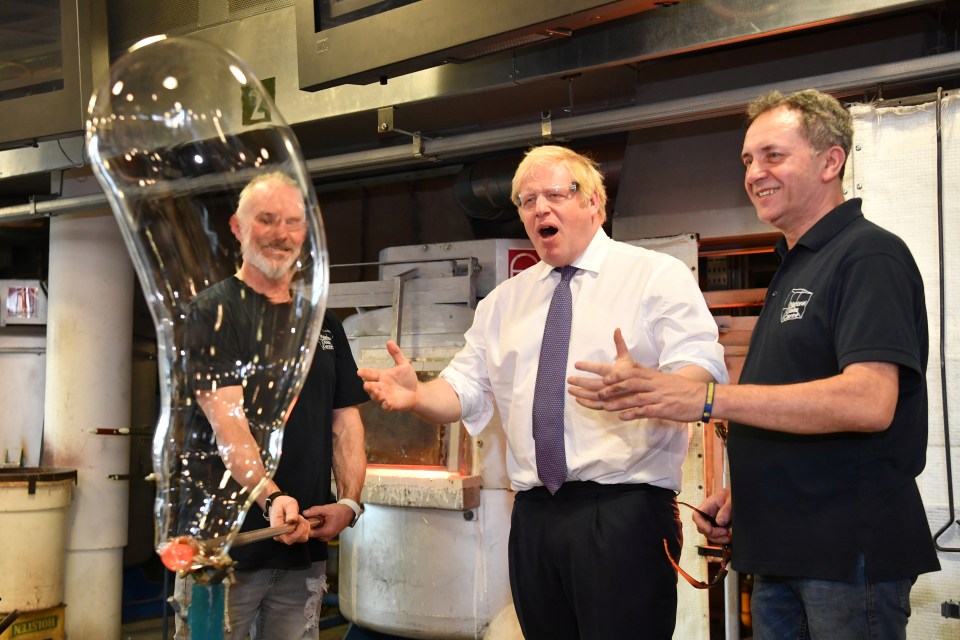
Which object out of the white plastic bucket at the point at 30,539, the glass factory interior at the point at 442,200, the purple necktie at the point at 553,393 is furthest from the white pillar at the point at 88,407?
the purple necktie at the point at 553,393

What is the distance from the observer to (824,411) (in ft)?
5.71

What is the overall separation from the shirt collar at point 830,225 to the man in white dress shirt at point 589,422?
14.6 inches

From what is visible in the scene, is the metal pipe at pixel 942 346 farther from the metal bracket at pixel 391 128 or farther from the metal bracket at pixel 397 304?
the metal bracket at pixel 397 304

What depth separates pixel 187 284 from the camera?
5.24 feet

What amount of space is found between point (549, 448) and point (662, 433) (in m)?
0.29

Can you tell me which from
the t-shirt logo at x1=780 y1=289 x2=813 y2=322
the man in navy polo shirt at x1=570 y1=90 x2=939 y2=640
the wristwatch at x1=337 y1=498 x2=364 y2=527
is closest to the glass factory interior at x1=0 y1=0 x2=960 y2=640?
the wristwatch at x1=337 y1=498 x2=364 y2=527

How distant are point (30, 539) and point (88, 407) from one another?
967 mm

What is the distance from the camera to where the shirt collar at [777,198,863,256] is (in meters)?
1.98

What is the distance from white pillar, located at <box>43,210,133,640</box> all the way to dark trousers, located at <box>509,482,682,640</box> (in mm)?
4486

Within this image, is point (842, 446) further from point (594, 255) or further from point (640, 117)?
point (640, 117)

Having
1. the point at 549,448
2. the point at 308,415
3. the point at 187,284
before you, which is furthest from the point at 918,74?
the point at 187,284

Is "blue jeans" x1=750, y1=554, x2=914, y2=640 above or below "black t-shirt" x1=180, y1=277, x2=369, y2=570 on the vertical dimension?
below

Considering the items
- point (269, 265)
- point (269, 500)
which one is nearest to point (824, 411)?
point (269, 265)

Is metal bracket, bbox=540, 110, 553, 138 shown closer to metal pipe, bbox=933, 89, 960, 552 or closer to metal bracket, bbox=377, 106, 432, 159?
metal bracket, bbox=377, 106, 432, 159
